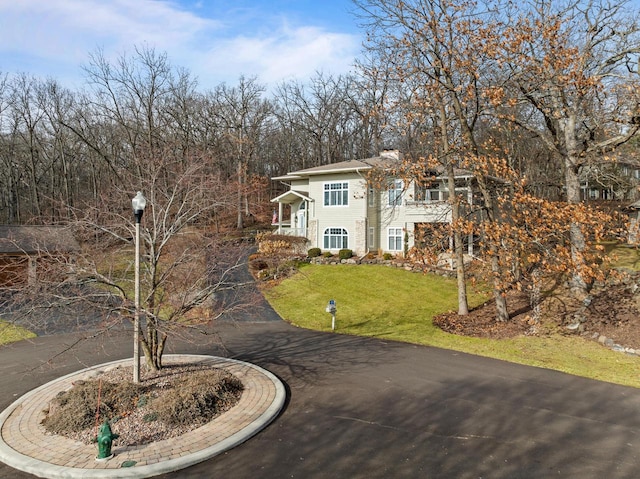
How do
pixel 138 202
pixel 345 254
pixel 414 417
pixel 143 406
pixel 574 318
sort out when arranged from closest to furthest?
pixel 414 417 → pixel 143 406 → pixel 138 202 → pixel 574 318 → pixel 345 254

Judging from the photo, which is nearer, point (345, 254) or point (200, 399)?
point (200, 399)

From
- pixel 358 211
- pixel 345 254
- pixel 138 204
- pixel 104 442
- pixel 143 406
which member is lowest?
pixel 143 406

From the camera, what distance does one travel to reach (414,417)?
740cm

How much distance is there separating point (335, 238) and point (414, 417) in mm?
19111

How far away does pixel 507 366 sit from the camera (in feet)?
34.2

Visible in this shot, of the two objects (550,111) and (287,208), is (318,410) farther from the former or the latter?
(287,208)

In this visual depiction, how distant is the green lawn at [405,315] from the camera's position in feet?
35.8

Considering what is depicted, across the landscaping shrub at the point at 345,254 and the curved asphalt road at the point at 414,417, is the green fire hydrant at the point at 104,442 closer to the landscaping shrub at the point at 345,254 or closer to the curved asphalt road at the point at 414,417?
the curved asphalt road at the point at 414,417

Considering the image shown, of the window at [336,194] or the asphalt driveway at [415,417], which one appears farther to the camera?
the window at [336,194]

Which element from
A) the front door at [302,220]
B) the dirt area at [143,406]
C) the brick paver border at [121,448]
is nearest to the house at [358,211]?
the front door at [302,220]

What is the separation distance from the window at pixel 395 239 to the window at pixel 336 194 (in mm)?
3442

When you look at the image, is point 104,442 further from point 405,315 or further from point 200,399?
point 405,315

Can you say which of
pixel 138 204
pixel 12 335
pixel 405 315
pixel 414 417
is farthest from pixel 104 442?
pixel 405 315

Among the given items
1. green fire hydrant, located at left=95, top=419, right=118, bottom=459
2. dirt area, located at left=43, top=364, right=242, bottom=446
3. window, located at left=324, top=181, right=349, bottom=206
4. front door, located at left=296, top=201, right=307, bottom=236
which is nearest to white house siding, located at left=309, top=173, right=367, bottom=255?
window, located at left=324, top=181, right=349, bottom=206
